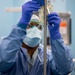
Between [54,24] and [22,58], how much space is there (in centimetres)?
35

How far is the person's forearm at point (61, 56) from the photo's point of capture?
45.6 inches

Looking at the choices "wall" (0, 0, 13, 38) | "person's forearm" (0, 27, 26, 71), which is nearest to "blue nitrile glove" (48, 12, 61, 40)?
"person's forearm" (0, 27, 26, 71)

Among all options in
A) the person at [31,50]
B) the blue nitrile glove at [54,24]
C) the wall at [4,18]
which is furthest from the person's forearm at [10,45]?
the wall at [4,18]

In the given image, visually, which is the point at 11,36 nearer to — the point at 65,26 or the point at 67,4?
the point at 65,26

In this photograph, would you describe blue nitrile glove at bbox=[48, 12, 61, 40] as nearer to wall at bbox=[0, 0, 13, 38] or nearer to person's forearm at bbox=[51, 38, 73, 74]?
person's forearm at bbox=[51, 38, 73, 74]

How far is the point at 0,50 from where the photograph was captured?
1.18 m

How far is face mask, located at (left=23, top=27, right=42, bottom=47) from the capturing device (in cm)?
130

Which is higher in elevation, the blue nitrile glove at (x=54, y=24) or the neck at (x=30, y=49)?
the blue nitrile glove at (x=54, y=24)

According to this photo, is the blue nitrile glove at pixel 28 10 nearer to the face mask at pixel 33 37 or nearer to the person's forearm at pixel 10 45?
the person's forearm at pixel 10 45

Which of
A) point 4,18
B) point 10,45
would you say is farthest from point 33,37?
point 4,18

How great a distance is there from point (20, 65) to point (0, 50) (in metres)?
0.19

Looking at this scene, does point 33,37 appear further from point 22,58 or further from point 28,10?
point 28,10

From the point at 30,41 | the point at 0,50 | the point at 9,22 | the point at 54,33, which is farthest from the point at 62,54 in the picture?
the point at 9,22

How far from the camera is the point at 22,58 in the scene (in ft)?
4.35
